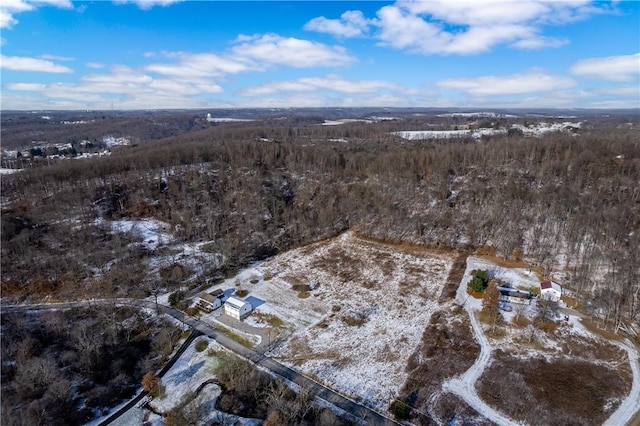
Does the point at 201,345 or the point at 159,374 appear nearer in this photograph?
the point at 159,374

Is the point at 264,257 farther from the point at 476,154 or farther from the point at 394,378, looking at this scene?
the point at 476,154

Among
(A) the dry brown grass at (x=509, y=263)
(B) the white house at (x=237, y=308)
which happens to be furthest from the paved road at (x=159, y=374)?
(A) the dry brown grass at (x=509, y=263)

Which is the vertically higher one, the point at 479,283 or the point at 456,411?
the point at 479,283

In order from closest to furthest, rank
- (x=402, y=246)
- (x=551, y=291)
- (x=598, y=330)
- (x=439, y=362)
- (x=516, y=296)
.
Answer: (x=439, y=362) → (x=598, y=330) → (x=551, y=291) → (x=516, y=296) → (x=402, y=246)

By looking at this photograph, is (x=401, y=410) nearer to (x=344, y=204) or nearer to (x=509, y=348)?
(x=509, y=348)

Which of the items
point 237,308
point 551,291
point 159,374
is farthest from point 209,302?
point 551,291

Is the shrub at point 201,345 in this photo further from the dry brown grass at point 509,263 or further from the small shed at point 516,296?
the dry brown grass at point 509,263
